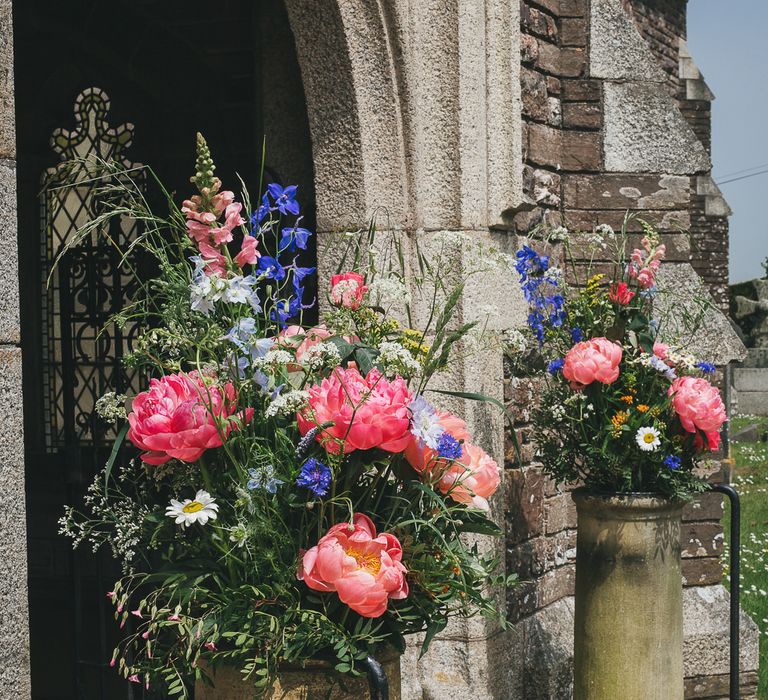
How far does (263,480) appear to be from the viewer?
1.84m

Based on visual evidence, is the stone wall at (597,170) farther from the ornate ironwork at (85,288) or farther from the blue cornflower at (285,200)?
the blue cornflower at (285,200)

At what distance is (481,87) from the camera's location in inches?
145

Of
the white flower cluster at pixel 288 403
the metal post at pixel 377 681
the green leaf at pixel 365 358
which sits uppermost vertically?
the green leaf at pixel 365 358

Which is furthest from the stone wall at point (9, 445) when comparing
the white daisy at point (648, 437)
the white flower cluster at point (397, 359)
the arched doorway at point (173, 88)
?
the white daisy at point (648, 437)

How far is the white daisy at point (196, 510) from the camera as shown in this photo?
1.79m

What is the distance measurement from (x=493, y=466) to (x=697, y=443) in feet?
4.78

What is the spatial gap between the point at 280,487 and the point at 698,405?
5.51ft

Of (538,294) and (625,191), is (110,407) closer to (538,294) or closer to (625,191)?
(538,294)

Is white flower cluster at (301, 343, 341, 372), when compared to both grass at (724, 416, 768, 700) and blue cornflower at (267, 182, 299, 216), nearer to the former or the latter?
blue cornflower at (267, 182, 299, 216)

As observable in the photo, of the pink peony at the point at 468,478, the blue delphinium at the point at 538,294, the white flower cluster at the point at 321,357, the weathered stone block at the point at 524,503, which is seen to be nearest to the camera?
the white flower cluster at the point at 321,357

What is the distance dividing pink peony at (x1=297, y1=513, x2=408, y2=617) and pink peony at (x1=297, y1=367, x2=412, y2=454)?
0.15 metres

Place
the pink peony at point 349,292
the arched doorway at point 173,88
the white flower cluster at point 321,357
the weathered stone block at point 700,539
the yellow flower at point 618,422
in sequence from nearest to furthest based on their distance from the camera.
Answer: the white flower cluster at point 321,357 < the pink peony at point 349,292 < the yellow flower at point 618,422 < the arched doorway at point 173,88 < the weathered stone block at point 700,539

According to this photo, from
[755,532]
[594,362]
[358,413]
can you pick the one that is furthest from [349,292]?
[755,532]

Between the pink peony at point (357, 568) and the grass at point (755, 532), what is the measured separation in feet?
11.8
